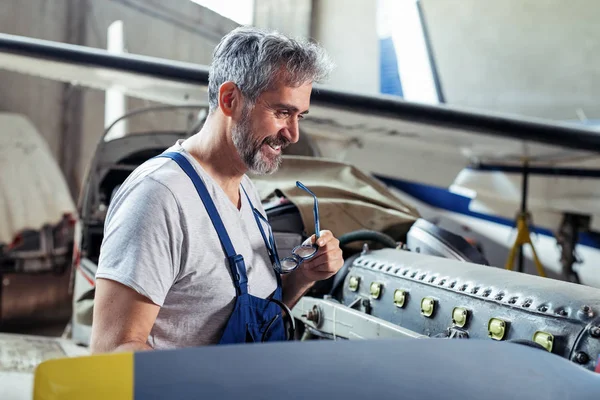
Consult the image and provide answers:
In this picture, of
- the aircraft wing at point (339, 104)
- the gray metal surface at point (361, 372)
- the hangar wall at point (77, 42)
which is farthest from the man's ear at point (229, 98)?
the hangar wall at point (77, 42)

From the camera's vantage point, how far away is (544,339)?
45.8 inches

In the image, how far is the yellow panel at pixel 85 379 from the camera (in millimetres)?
607

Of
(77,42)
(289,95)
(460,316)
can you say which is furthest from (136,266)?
(77,42)

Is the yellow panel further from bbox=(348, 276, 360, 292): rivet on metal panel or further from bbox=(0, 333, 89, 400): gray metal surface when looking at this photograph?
bbox=(0, 333, 89, 400): gray metal surface

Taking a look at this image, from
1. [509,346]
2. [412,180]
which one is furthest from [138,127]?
[509,346]

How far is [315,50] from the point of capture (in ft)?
3.98

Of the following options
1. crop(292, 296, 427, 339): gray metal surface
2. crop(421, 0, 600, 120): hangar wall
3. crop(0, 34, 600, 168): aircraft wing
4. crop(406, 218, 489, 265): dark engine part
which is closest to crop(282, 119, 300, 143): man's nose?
crop(292, 296, 427, 339): gray metal surface

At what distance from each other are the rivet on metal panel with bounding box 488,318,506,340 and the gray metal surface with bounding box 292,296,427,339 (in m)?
0.17

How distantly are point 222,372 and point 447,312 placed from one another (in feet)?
2.91

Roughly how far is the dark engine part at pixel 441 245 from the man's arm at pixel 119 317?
1.09 metres

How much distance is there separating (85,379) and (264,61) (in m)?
0.72

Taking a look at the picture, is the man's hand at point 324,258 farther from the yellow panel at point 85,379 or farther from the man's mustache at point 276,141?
the yellow panel at point 85,379

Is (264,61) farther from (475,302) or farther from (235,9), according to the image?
(235,9)

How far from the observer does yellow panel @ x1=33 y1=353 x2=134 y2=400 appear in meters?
0.61
